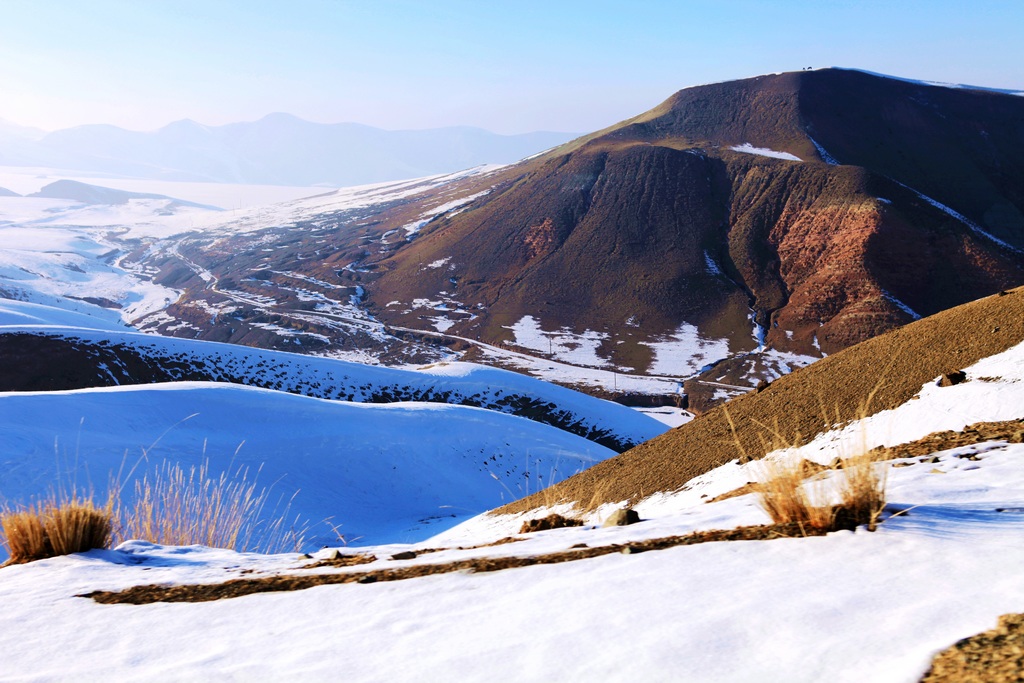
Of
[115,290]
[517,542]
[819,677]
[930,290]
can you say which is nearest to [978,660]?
[819,677]

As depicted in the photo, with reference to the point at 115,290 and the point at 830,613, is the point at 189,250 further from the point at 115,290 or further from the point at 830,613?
the point at 830,613

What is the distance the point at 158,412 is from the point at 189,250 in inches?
4965

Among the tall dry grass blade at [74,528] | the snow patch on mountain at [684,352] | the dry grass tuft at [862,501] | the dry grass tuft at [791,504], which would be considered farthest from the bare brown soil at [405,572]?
the snow patch on mountain at [684,352]

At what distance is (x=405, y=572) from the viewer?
147 inches

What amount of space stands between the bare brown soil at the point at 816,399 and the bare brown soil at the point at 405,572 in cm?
732

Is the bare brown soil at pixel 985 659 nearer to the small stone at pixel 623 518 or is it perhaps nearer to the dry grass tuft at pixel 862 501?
the dry grass tuft at pixel 862 501

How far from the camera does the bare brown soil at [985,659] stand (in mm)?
1971

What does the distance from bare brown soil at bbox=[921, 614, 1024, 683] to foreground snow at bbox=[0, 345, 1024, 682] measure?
0.05 meters

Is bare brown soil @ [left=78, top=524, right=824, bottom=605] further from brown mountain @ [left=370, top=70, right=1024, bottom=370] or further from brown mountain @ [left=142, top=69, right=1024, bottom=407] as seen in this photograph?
brown mountain @ [left=370, top=70, right=1024, bottom=370]

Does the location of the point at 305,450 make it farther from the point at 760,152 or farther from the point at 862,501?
the point at 760,152

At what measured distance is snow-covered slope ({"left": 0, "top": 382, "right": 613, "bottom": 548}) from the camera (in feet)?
50.5

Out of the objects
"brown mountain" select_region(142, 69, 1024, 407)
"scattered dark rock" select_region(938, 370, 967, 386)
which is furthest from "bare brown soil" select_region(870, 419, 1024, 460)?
"brown mountain" select_region(142, 69, 1024, 407)

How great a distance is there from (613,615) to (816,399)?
11.0 metres

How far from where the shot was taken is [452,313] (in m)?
76.4
